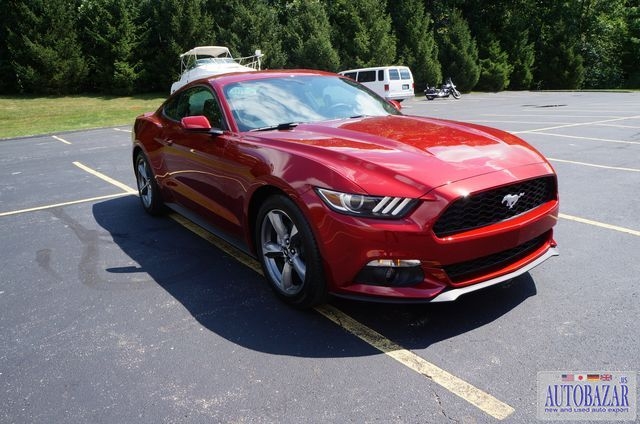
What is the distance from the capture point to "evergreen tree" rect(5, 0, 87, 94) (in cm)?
2712

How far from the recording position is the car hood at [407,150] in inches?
116

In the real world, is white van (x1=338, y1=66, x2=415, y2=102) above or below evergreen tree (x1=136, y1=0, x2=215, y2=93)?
below

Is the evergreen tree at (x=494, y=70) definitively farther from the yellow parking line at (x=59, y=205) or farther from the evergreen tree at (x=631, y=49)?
the yellow parking line at (x=59, y=205)

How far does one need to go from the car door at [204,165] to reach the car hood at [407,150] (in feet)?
1.53

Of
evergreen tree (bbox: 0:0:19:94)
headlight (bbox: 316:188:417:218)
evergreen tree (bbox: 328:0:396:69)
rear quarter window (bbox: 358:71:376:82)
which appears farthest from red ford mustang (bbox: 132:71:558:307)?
evergreen tree (bbox: 328:0:396:69)

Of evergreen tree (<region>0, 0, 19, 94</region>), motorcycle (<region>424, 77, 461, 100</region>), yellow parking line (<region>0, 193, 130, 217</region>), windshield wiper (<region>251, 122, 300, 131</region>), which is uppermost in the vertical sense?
evergreen tree (<region>0, 0, 19, 94</region>)

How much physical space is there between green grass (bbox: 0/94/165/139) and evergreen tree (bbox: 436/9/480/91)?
2101 centimetres

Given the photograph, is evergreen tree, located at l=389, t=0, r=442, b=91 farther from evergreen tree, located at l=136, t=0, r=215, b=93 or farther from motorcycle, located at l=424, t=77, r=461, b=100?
evergreen tree, located at l=136, t=0, r=215, b=93

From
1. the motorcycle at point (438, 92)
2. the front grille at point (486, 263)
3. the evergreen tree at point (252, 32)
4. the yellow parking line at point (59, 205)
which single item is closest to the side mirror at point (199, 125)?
the front grille at point (486, 263)

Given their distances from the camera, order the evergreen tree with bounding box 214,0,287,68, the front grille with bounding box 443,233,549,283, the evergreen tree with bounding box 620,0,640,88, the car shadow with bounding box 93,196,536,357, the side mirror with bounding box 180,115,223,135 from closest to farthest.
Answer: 1. the front grille with bounding box 443,233,549,283
2. the car shadow with bounding box 93,196,536,357
3. the side mirror with bounding box 180,115,223,135
4. the evergreen tree with bounding box 214,0,287,68
5. the evergreen tree with bounding box 620,0,640,88

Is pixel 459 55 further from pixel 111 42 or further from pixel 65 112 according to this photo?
pixel 65 112

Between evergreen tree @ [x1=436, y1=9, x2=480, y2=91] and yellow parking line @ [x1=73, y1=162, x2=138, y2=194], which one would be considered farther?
evergreen tree @ [x1=436, y1=9, x2=480, y2=91]

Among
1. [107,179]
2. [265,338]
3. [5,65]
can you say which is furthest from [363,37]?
[265,338]

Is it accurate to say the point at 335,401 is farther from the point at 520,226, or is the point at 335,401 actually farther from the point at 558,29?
the point at 558,29
